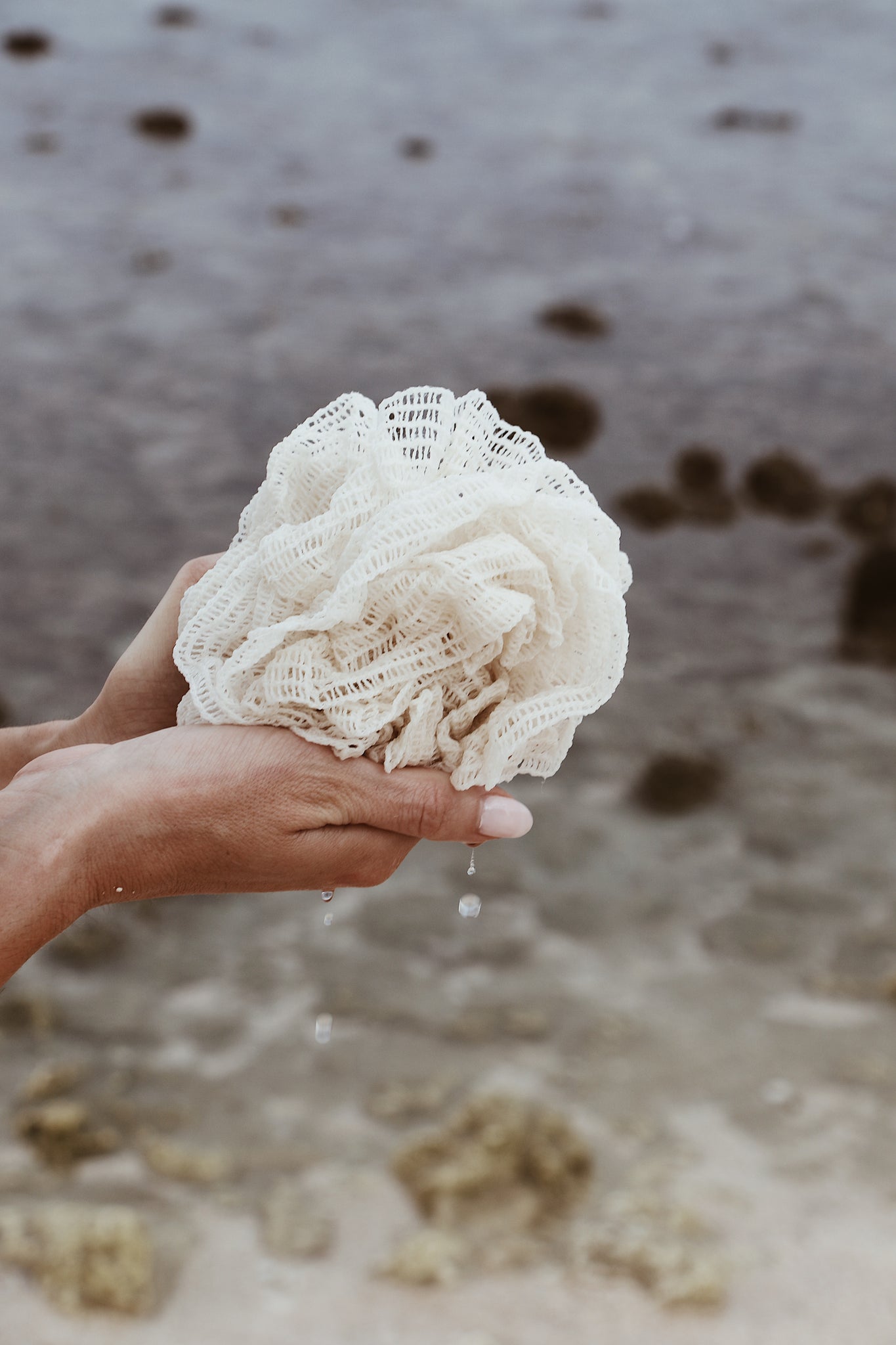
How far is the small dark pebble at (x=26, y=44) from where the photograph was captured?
47.0 feet

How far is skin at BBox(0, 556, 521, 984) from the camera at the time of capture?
183cm

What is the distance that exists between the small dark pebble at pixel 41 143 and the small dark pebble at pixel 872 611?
30.9 feet

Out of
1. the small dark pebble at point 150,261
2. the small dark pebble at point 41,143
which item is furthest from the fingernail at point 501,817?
the small dark pebble at point 41,143

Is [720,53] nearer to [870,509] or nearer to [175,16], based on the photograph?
[175,16]

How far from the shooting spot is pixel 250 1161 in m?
4.57

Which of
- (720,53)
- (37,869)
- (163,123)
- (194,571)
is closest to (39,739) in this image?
(194,571)

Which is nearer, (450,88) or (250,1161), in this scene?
(250,1161)

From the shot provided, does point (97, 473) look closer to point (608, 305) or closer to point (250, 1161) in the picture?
point (608, 305)

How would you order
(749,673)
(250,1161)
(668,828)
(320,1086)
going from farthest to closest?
(749,673), (668,828), (320,1086), (250,1161)

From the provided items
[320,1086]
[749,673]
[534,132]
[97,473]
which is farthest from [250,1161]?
[534,132]

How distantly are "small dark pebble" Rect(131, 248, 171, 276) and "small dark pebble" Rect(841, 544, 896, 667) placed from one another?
6818 millimetres

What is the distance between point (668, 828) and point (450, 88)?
1094cm

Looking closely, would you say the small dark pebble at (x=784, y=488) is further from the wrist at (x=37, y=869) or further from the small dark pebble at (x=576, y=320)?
the wrist at (x=37, y=869)

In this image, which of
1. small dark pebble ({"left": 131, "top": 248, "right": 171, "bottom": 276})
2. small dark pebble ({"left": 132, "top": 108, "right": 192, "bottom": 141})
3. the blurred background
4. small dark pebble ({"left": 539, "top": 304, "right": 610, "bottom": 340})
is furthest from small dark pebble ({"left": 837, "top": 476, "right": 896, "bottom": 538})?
small dark pebble ({"left": 132, "top": 108, "right": 192, "bottom": 141})
